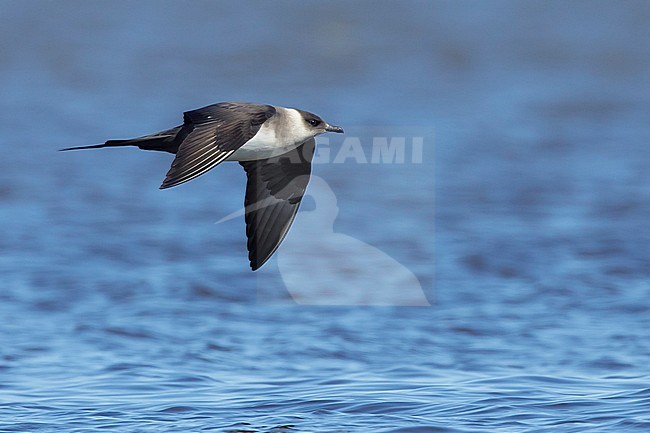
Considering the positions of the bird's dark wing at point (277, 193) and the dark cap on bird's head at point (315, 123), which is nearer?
the dark cap on bird's head at point (315, 123)

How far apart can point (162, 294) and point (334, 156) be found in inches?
154

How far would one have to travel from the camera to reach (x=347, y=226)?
36.3ft

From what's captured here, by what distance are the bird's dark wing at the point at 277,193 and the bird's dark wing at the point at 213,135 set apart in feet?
1.99

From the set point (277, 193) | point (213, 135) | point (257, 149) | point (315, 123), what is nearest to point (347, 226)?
point (277, 193)

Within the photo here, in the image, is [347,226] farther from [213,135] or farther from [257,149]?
[213,135]

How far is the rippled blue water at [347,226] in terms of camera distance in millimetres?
Answer: 7148

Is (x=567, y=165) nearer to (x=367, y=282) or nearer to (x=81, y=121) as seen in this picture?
(x=367, y=282)

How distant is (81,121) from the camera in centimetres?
1368

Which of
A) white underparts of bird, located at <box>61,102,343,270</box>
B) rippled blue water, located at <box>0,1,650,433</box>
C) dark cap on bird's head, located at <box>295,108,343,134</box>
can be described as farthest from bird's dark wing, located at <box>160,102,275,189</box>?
rippled blue water, located at <box>0,1,650,433</box>

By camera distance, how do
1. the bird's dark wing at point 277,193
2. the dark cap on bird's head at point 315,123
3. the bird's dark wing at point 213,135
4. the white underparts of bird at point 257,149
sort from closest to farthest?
the bird's dark wing at point 213,135, the white underparts of bird at point 257,149, the dark cap on bird's head at point 315,123, the bird's dark wing at point 277,193

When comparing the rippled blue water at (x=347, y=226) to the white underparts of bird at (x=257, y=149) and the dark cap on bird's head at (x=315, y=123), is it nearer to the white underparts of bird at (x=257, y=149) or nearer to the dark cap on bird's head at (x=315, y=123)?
the white underparts of bird at (x=257, y=149)

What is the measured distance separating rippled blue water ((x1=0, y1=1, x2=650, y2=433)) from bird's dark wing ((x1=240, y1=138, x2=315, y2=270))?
942mm

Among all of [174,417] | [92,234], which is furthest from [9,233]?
[174,417]

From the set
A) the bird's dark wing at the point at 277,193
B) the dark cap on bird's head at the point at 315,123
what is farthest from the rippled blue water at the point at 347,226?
the dark cap on bird's head at the point at 315,123
